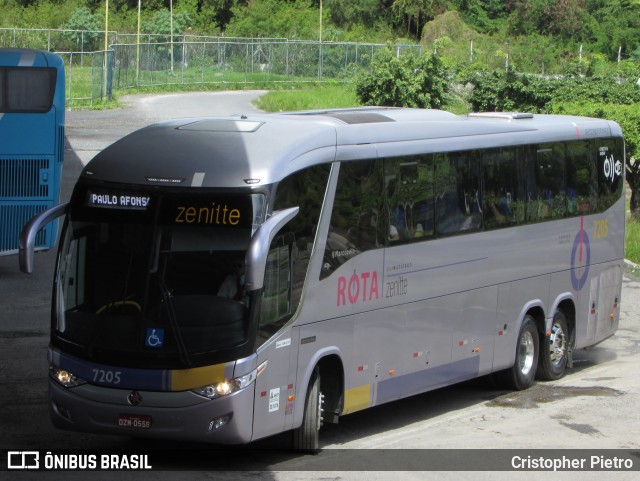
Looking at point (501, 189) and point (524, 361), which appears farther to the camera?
point (524, 361)

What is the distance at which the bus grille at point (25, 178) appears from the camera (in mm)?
20250

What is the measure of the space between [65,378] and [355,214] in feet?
10.6

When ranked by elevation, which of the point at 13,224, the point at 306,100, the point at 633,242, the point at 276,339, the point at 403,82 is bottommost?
the point at 633,242

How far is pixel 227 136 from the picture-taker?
10.6m

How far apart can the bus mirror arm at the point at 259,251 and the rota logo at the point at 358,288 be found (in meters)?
1.45

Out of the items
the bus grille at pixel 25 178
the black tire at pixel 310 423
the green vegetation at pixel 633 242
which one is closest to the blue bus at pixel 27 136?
the bus grille at pixel 25 178

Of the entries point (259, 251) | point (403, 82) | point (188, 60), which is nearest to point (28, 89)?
point (259, 251)

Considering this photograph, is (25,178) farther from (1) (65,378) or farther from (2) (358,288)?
(1) (65,378)

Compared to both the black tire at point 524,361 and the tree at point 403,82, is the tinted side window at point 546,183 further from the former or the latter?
the tree at point 403,82

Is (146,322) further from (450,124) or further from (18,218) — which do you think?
(18,218)

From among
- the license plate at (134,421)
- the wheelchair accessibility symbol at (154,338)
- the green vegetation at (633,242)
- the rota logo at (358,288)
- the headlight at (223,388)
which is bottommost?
the green vegetation at (633,242)

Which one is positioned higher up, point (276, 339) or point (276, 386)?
point (276, 339)

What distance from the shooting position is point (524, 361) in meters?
15.1

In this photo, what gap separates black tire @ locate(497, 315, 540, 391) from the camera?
48.5 feet
